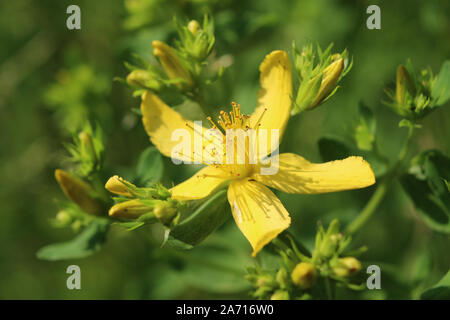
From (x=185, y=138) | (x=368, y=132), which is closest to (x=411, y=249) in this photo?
(x=368, y=132)

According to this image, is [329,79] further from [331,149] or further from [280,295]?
[280,295]

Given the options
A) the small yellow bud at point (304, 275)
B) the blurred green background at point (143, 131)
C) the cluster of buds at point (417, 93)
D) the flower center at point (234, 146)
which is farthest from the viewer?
the blurred green background at point (143, 131)

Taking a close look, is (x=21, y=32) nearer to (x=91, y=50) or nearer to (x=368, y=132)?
(x=91, y=50)

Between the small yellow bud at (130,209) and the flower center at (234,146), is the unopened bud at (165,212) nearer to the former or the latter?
the small yellow bud at (130,209)

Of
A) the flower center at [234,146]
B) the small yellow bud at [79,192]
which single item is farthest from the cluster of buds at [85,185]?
the flower center at [234,146]

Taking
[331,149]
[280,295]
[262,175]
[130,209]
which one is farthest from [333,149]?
[130,209]
